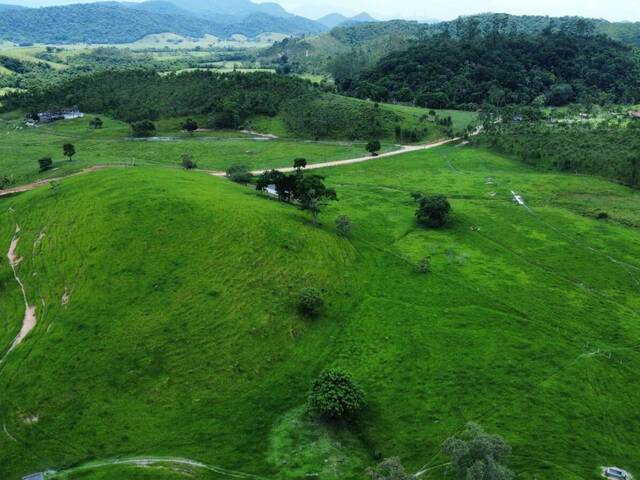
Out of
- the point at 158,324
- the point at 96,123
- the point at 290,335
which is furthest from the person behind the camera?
the point at 96,123

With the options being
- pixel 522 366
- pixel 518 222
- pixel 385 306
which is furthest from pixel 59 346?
pixel 518 222

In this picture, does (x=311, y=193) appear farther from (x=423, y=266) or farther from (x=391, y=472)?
(x=391, y=472)

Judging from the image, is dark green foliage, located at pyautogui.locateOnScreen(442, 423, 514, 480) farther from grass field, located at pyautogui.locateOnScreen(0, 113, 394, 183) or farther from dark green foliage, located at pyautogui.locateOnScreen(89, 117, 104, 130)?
dark green foliage, located at pyautogui.locateOnScreen(89, 117, 104, 130)

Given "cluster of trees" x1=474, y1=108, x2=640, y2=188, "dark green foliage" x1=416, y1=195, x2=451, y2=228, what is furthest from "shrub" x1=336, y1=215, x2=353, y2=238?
"cluster of trees" x1=474, y1=108, x2=640, y2=188

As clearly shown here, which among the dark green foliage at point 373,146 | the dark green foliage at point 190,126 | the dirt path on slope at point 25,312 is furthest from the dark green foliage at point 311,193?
the dark green foliage at point 190,126

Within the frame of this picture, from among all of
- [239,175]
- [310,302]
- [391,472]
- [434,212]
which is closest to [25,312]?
[310,302]

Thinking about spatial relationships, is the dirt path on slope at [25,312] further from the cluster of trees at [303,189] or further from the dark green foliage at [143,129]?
the dark green foliage at [143,129]

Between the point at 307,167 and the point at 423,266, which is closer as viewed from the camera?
the point at 423,266
